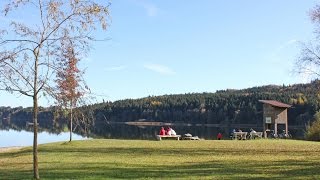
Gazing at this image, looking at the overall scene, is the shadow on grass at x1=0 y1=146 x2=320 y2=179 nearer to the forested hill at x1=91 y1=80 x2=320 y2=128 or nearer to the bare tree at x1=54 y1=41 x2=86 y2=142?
the bare tree at x1=54 y1=41 x2=86 y2=142

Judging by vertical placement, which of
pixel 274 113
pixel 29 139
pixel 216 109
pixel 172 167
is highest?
pixel 216 109

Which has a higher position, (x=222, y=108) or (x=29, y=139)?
(x=222, y=108)

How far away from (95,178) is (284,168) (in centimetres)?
694

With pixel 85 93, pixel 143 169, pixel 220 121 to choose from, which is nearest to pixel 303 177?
pixel 143 169

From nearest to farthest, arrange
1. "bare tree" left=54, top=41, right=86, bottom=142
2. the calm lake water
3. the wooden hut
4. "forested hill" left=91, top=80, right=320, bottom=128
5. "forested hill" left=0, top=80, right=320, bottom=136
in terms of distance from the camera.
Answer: "bare tree" left=54, top=41, right=86, bottom=142
the wooden hut
the calm lake water
"forested hill" left=0, top=80, right=320, bottom=136
"forested hill" left=91, top=80, right=320, bottom=128

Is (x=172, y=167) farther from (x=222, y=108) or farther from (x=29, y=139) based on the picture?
(x=222, y=108)

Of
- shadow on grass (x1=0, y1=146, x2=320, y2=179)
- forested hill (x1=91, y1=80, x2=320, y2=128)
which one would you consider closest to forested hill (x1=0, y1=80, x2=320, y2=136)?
forested hill (x1=91, y1=80, x2=320, y2=128)

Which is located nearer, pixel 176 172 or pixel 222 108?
pixel 176 172

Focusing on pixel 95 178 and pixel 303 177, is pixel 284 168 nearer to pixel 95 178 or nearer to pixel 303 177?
pixel 303 177

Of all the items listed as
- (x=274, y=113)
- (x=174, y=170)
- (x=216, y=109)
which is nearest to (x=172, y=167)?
(x=174, y=170)

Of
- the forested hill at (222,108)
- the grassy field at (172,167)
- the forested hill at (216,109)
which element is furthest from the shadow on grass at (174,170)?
the forested hill at (222,108)

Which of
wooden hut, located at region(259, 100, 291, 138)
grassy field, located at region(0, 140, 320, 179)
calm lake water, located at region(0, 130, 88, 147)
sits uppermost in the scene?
wooden hut, located at region(259, 100, 291, 138)

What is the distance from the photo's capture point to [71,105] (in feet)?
46.2

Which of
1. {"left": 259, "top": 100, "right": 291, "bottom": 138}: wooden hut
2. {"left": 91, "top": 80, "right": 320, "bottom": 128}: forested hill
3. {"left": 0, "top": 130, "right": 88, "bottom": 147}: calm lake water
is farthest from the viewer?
{"left": 91, "top": 80, "right": 320, "bottom": 128}: forested hill
